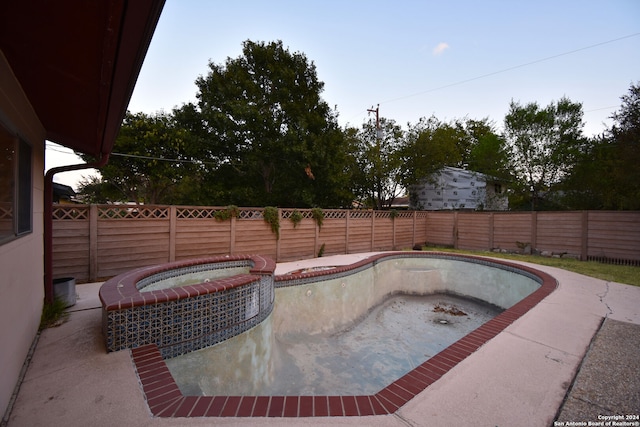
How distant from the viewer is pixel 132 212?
6574 millimetres

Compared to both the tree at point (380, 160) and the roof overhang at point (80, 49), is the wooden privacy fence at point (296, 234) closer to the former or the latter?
the roof overhang at point (80, 49)

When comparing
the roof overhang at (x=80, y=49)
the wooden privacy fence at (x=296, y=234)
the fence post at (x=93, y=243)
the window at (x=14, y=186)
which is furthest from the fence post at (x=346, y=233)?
the window at (x=14, y=186)

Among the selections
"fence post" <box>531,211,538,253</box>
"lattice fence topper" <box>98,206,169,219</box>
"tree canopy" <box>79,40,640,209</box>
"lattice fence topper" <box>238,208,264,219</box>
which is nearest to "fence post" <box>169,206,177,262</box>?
"lattice fence topper" <box>98,206,169,219</box>

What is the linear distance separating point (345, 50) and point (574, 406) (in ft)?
39.4

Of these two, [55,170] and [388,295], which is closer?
[55,170]

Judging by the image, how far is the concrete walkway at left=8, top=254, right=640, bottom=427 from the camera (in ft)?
5.98

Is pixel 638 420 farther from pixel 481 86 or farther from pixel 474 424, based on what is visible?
pixel 481 86

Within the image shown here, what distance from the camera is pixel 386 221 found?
1196 centimetres

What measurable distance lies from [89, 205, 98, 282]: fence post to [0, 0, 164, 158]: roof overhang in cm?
373

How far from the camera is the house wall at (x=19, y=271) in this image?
194 centimetres

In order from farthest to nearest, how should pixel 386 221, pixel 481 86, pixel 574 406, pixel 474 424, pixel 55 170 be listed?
pixel 481 86, pixel 386 221, pixel 55 170, pixel 574 406, pixel 474 424

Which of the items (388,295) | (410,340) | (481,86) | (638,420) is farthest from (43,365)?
(481,86)

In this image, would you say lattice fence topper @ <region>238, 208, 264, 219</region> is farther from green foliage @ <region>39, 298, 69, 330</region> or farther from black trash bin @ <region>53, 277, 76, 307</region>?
green foliage @ <region>39, 298, 69, 330</region>

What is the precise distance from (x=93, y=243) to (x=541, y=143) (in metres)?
22.4
